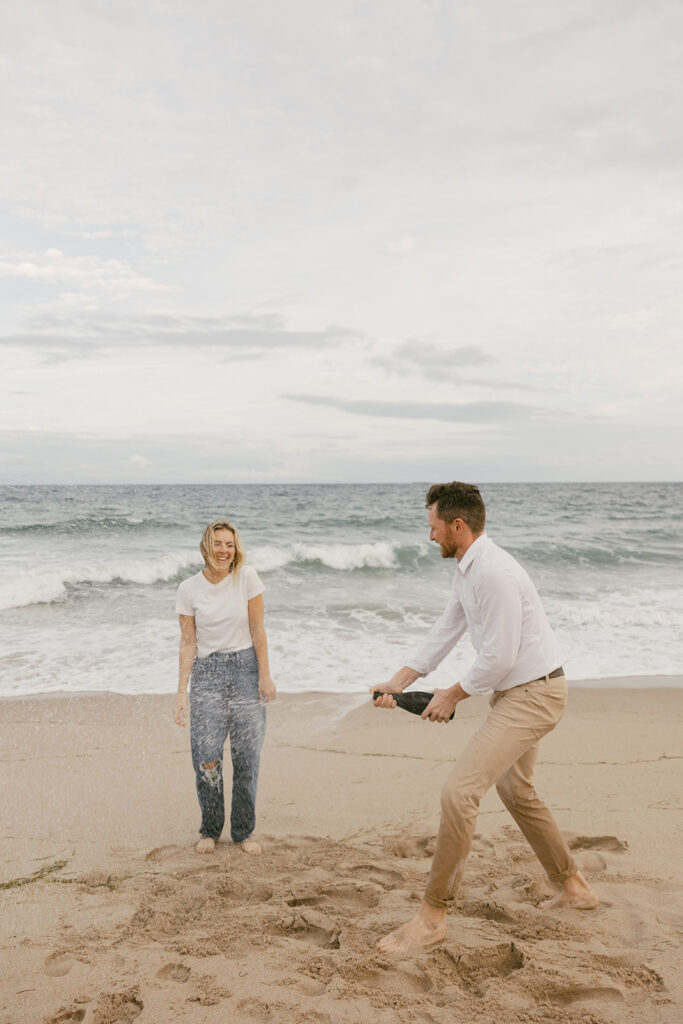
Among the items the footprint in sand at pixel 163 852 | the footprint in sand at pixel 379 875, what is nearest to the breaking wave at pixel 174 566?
the footprint in sand at pixel 163 852

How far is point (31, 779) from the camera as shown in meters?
5.68

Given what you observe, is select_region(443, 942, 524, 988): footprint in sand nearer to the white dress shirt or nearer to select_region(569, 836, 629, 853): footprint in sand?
the white dress shirt

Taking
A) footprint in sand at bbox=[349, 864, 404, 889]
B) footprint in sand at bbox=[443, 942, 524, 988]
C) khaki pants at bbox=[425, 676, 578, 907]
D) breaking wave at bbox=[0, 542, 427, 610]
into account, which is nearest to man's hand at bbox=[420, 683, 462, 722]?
khaki pants at bbox=[425, 676, 578, 907]

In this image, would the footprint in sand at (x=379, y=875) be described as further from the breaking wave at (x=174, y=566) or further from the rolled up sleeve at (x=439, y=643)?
the breaking wave at (x=174, y=566)

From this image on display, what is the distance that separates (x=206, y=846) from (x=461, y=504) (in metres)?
2.79

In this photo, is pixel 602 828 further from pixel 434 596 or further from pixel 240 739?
pixel 434 596


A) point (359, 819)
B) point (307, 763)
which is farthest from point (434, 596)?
point (359, 819)

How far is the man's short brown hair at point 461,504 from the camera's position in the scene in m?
3.52

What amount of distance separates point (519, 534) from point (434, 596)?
1288 cm

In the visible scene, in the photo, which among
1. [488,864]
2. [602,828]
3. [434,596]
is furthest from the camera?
[434,596]

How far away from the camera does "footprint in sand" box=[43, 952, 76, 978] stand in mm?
3172

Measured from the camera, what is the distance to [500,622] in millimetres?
3309

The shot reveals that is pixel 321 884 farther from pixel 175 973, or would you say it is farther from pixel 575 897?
pixel 575 897

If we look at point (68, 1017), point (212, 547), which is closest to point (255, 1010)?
point (68, 1017)
